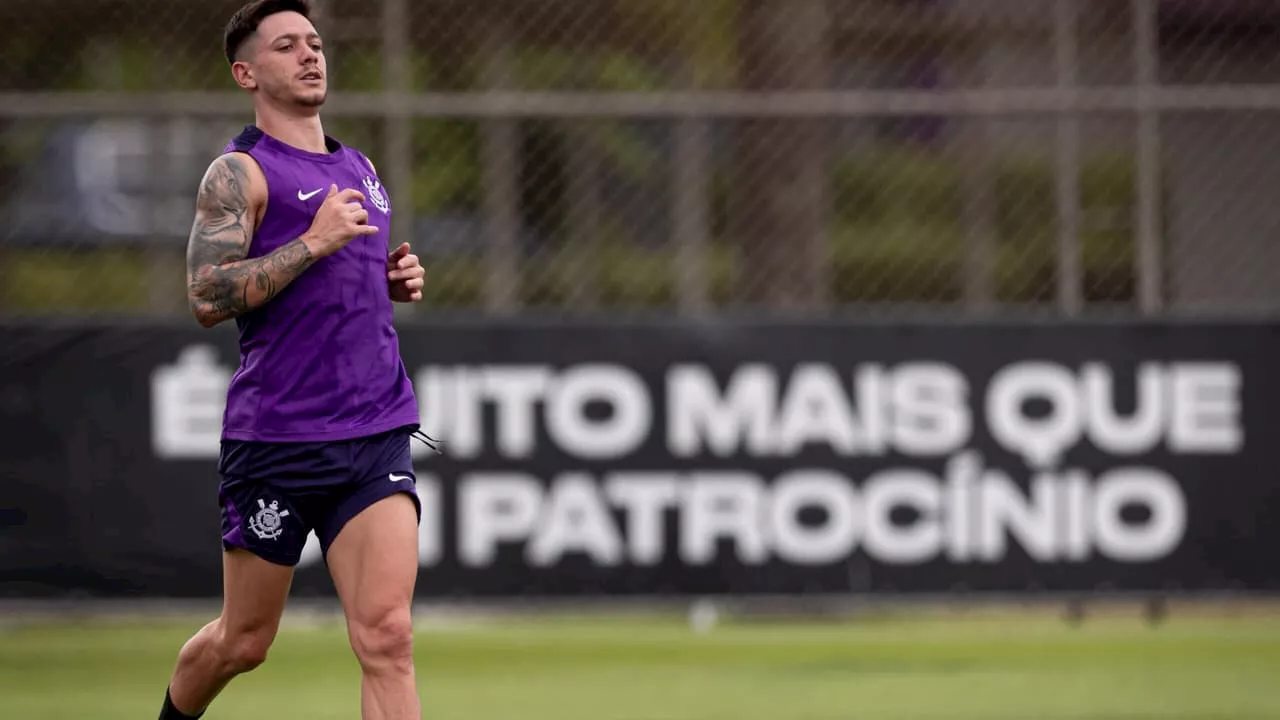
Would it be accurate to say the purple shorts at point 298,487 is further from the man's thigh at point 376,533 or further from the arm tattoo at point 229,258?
the arm tattoo at point 229,258

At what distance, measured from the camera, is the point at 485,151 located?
458 inches

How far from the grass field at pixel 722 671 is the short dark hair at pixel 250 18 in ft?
10.4

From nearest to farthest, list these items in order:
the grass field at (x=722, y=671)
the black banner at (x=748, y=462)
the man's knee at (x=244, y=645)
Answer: the man's knee at (x=244, y=645)
the grass field at (x=722, y=671)
the black banner at (x=748, y=462)

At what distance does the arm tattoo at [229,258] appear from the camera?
5.33 m

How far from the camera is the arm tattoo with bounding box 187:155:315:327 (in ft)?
17.5

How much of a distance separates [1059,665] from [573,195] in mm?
4016

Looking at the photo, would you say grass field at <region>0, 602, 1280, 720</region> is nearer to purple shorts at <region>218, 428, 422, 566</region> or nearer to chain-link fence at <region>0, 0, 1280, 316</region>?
Answer: chain-link fence at <region>0, 0, 1280, 316</region>

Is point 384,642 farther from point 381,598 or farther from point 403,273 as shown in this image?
point 403,273

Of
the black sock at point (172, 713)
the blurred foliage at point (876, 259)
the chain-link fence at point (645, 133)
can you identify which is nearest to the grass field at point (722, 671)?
the chain-link fence at point (645, 133)

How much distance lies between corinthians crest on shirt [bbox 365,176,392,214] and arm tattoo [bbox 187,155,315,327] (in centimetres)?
32

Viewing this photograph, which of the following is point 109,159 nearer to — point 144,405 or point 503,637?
point 144,405

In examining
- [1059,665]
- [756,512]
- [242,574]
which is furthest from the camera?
[756,512]

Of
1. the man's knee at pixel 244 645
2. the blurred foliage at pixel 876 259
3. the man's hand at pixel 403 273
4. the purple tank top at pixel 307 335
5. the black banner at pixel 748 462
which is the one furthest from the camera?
the blurred foliage at pixel 876 259

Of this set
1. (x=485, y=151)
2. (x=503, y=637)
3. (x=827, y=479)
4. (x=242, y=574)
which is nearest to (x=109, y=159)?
(x=485, y=151)
